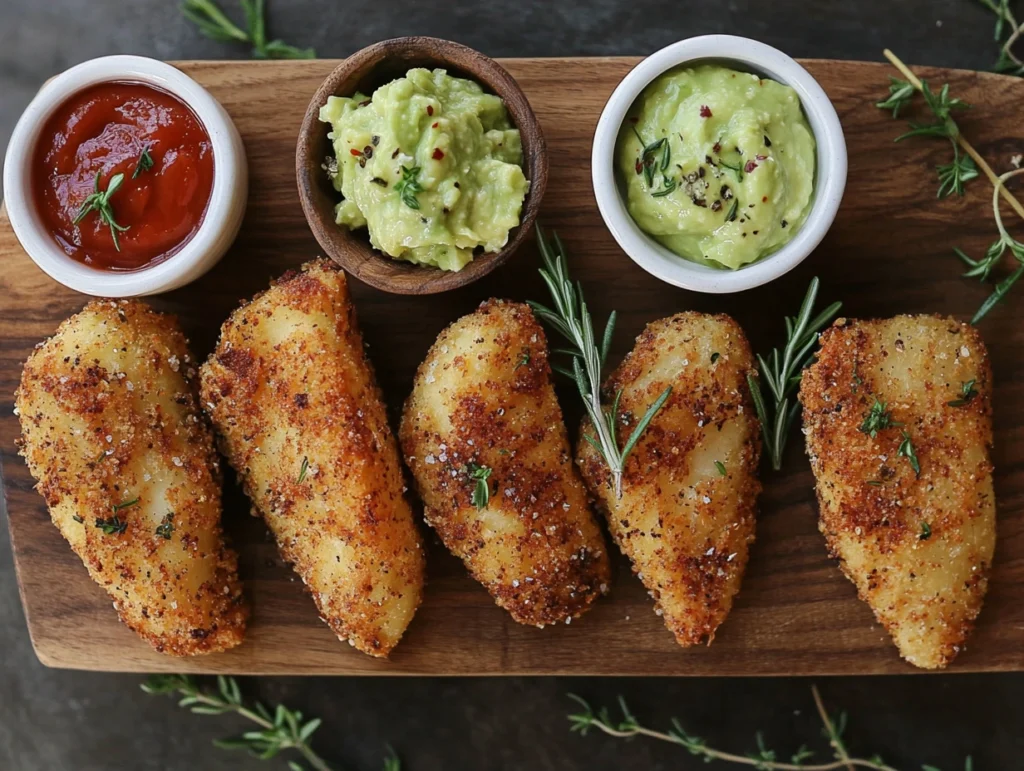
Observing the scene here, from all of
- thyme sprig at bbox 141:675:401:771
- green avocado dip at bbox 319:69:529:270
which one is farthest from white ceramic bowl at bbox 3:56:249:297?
thyme sprig at bbox 141:675:401:771

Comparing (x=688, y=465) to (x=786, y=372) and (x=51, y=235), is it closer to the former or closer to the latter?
(x=786, y=372)

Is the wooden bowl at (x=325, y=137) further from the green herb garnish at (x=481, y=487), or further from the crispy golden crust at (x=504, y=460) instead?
the green herb garnish at (x=481, y=487)

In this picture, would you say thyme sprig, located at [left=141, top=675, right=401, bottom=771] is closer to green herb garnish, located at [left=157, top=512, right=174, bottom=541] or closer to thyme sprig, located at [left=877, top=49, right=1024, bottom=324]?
green herb garnish, located at [left=157, top=512, right=174, bottom=541]

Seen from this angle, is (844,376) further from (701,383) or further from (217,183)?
(217,183)

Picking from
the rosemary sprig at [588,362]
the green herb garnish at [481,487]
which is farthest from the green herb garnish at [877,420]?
the green herb garnish at [481,487]

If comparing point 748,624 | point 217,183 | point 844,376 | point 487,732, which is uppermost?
point 217,183

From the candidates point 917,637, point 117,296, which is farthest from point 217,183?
point 917,637
